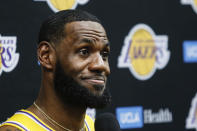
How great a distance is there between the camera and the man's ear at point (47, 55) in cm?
140

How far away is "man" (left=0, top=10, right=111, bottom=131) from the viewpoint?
1345 mm

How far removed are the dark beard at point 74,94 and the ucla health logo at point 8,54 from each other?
695mm

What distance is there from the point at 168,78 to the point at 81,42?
138 cm

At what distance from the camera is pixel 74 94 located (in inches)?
53.0

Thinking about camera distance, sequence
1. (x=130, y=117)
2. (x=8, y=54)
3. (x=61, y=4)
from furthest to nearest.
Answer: (x=130, y=117)
(x=61, y=4)
(x=8, y=54)

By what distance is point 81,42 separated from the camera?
1.37 meters

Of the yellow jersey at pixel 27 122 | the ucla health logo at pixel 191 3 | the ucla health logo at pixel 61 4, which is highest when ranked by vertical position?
the ucla health logo at pixel 61 4

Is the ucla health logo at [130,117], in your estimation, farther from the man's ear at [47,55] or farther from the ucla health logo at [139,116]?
the man's ear at [47,55]

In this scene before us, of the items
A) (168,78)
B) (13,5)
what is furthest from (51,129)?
(168,78)

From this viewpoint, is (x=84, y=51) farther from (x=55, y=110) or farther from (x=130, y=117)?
(x=130, y=117)

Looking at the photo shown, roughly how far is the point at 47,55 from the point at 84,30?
164mm

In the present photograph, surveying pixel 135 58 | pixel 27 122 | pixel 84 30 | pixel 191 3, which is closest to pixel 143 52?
pixel 135 58

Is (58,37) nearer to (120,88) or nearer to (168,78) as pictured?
(120,88)

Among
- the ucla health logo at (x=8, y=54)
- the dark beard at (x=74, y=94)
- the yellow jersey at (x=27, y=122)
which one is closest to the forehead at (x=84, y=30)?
the dark beard at (x=74, y=94)
